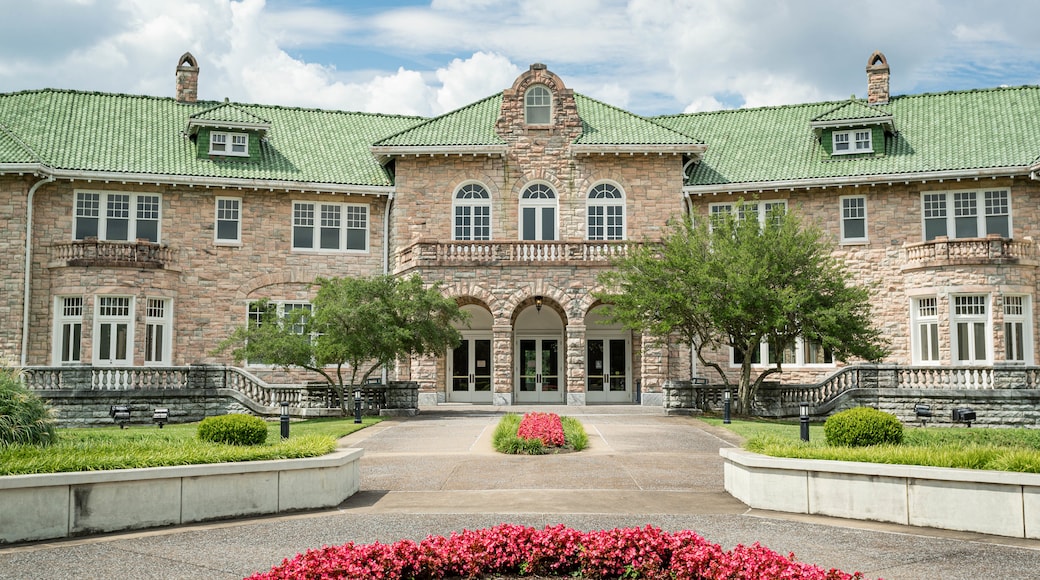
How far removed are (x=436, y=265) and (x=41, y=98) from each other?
1718 centimetres

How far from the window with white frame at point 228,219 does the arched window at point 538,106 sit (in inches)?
440

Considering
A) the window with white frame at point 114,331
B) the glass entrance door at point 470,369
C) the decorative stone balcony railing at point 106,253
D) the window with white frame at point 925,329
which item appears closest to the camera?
the decorative stone balcony railing at point 106,253

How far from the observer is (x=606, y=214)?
110 feet

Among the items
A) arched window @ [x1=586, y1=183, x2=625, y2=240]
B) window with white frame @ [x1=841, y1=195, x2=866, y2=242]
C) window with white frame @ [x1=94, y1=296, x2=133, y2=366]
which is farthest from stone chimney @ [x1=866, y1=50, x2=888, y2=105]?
window with white frame @ [x1=94, y1=296, x2=133, y2=366]

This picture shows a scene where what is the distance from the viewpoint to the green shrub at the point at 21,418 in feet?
42.8

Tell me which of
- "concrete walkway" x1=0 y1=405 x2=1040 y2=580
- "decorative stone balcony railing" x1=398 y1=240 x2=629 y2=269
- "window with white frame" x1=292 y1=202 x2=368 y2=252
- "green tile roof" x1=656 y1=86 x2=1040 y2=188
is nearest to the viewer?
"concrete walkway" x1=0 y1=405 x2=1040 y2=580

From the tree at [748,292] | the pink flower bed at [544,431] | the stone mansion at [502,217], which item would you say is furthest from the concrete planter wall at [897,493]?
the stone mansion at [502,217]

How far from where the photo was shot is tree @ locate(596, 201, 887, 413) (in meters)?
26.0

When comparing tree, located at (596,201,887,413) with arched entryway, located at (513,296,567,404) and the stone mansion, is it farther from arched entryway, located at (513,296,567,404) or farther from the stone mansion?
arched entryway, located at (513,296,567,404)

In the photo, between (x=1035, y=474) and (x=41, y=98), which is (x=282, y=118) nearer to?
(x=41, y=98)

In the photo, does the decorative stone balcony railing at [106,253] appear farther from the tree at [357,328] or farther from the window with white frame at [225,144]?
the window with white frame at [225,144]

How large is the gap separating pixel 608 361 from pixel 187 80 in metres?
20.7

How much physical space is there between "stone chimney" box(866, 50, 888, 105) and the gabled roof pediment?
940 inches

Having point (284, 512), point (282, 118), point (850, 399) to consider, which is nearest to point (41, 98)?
point (282, 118)
